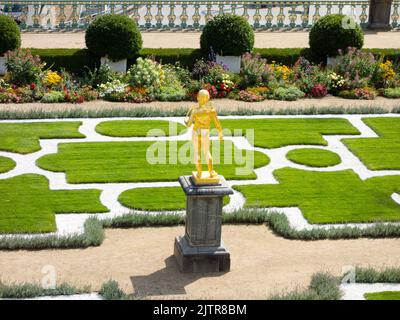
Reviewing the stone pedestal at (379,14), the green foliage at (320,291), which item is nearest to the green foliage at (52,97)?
the green foliage at (320,291)

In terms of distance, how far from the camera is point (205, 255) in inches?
674

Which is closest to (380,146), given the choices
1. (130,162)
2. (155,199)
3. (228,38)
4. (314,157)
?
(314,157)

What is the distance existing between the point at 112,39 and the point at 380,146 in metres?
9.70

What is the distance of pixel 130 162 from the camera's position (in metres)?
23.2

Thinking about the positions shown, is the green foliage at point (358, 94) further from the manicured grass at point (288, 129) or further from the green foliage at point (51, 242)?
the green foliage at point (51, 242)

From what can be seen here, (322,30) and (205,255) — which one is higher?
(322,30)

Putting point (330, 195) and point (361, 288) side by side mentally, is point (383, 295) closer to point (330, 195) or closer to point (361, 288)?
point (361, 288)

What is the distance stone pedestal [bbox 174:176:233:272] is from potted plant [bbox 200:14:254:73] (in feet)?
45.9

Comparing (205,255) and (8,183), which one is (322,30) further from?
(205,255)

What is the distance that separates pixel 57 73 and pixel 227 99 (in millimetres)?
5563

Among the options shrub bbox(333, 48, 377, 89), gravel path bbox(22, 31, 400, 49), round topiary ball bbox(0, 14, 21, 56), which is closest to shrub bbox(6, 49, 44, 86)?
round topiary ball bbox(0, 14, 21, 56)

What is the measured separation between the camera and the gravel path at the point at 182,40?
33188 millimetres

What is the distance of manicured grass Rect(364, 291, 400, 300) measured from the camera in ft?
52.6

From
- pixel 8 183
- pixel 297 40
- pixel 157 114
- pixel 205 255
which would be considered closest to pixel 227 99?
pixel 157 114
